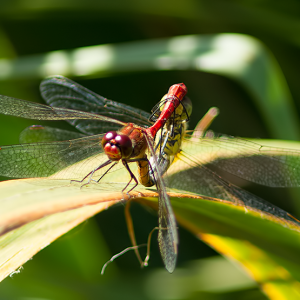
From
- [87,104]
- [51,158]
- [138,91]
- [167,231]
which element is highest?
[138,91]

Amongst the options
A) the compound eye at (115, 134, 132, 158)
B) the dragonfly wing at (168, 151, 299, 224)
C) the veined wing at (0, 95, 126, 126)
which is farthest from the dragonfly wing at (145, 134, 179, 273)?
the veined wing at (0, 95, 126, 126)

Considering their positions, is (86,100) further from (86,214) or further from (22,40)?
(22,40)

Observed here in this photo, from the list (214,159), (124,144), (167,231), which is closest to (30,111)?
(124,144)

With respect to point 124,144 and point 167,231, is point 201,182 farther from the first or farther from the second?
point 167,231

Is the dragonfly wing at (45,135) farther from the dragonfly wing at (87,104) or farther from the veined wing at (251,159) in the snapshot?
the veined wing at (251,159)

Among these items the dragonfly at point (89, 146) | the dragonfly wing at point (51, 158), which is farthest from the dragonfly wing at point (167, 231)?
the dragonfly wing at point (51, 158)
